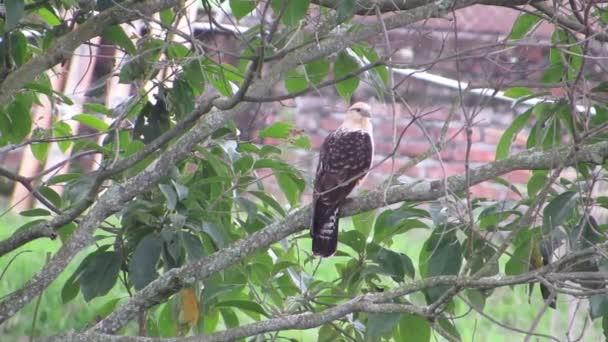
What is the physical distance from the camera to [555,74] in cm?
296

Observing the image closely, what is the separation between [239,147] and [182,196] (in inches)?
19.6

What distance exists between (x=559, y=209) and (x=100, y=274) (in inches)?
48.5

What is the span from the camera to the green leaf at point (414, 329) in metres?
2.92

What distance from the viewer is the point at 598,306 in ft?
8.46

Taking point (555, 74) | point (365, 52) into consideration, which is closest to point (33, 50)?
point (365, 52)

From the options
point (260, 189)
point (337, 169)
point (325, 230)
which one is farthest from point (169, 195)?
point (337, 169)

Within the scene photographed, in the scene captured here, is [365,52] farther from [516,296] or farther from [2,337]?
[516,296]

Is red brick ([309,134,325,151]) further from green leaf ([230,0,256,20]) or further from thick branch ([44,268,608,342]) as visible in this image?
thick branch ([44,268,608,342])

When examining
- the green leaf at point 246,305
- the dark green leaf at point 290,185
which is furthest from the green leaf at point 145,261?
the dark green leaf at point 290,185

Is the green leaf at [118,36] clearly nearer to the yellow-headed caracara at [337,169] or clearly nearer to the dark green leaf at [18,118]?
the dark green leaf at [18,118]

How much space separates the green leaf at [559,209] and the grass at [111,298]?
2.01 m

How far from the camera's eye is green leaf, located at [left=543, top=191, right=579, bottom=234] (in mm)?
2580

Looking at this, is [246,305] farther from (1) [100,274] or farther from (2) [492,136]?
(2) [492,136]

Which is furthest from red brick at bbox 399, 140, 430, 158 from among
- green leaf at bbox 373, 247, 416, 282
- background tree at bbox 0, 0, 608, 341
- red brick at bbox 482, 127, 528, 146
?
green leaf at bbox 373, 247, 416, 282
